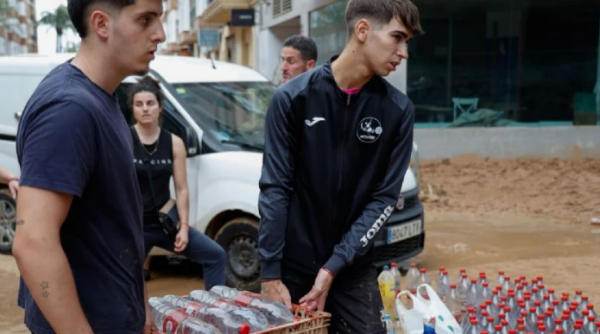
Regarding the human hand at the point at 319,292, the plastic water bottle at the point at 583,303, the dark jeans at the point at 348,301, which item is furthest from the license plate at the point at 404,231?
the human hand at the point at 319,292

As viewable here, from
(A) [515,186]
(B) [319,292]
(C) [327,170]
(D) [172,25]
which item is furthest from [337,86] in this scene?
(D) [172,25]

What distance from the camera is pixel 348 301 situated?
12.4ft

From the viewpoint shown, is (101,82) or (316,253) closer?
(101,82)

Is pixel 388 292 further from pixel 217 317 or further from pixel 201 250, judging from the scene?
pixel 217 317

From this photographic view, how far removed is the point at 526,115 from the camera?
16641 millimetres

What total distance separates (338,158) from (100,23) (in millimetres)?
1532

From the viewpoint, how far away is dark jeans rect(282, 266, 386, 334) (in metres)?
3.75

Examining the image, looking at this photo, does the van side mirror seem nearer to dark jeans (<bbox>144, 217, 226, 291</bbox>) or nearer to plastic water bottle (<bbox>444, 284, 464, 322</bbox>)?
dark jeans (<bbox>144, 217, 226, 291</bbox>)

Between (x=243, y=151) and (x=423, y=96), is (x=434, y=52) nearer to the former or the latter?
(x=423, y=96)

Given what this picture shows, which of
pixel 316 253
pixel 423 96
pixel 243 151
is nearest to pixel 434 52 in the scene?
pixel 423 96

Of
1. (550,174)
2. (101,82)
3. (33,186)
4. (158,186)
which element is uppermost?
(101,82)

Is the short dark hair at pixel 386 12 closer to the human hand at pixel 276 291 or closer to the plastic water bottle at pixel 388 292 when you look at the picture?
the human hand at pixel 276 291

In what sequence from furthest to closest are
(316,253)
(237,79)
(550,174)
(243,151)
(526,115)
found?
(526,115)
(550,174)
(237,79)
(243,151)
(316,253)

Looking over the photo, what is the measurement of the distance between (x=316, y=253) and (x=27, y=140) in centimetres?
176
